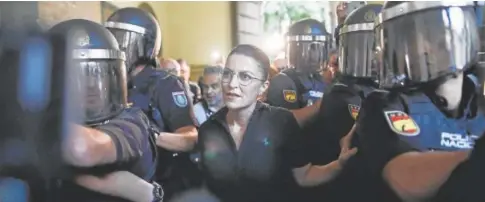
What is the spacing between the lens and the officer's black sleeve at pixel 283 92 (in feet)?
5.92

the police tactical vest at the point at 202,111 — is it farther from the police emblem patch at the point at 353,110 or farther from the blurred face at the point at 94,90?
the blurred face at the point at 94,90

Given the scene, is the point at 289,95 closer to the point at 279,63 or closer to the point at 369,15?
the point at 369,15

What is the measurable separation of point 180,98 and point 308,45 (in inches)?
22.6

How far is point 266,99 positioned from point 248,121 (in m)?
0.29

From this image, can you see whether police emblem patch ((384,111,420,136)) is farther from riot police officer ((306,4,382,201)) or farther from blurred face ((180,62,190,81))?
blurred face ((180,62,190,81))

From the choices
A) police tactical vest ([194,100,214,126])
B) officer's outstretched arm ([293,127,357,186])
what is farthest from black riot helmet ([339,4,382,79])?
police tactical vest ([194,100,214,126])

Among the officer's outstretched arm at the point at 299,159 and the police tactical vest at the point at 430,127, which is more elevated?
the police tactical vest at the point at 430,127

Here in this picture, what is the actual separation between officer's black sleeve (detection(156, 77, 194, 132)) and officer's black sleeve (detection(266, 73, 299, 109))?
270 millimetres

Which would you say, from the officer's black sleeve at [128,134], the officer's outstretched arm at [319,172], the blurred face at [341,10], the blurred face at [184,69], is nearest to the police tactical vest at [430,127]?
the officer's outstretched arm at [319,172]

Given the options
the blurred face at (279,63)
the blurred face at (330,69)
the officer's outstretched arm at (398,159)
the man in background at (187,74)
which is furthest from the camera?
the man in background at (187,74)

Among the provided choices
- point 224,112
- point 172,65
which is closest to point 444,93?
point 224,112

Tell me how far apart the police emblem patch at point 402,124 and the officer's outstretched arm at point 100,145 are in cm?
54

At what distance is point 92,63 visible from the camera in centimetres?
121

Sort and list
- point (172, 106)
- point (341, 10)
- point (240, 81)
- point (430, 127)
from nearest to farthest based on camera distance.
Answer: point (430, 127), point (240, 81), point (172, 106), point (341, 10)
